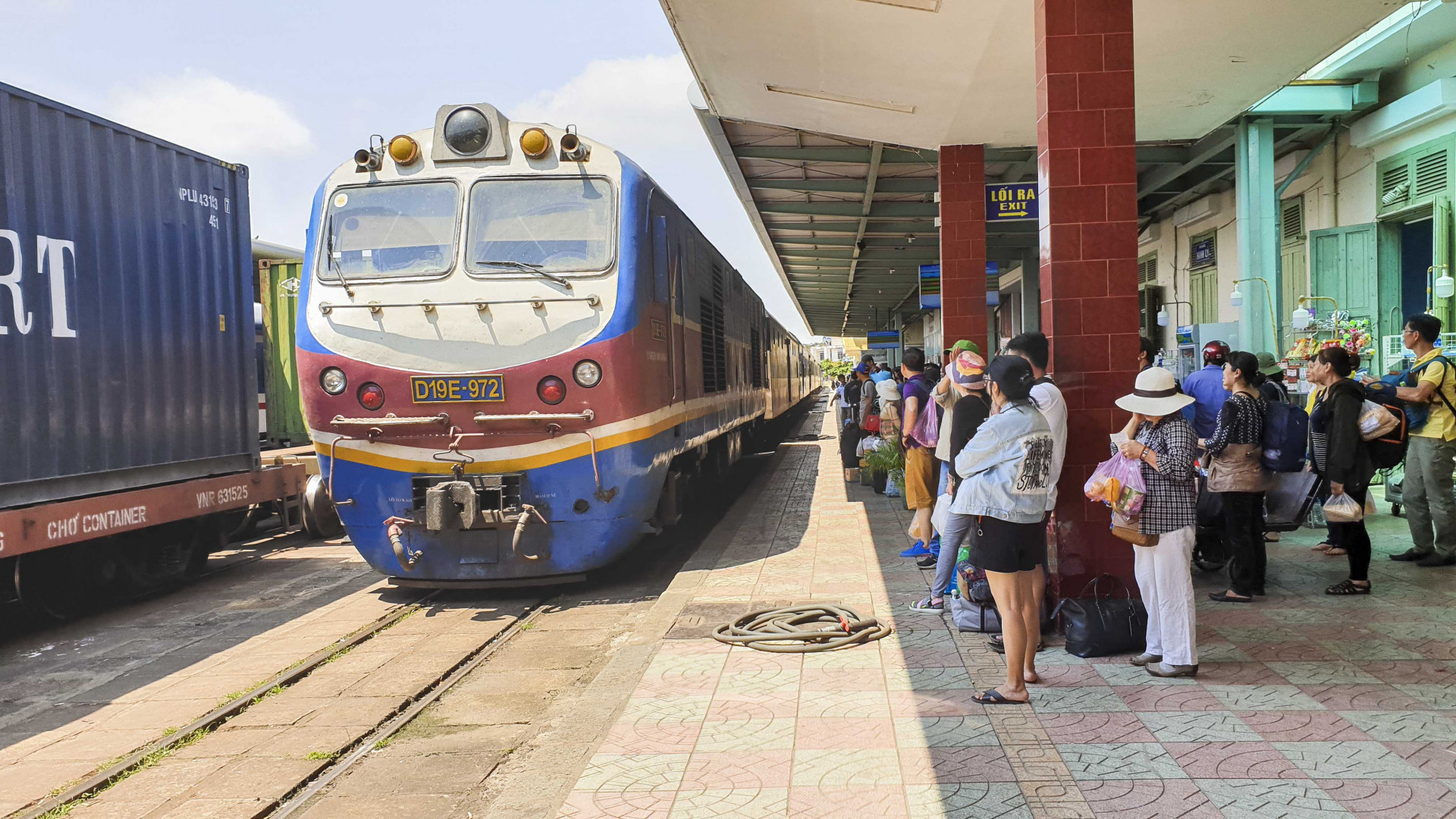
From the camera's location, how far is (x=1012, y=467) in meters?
4.43

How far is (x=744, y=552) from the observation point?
8.66 m

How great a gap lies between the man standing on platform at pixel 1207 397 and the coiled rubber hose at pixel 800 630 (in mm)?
2646

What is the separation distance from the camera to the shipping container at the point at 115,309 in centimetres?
643

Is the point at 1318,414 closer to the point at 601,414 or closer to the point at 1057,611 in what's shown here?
the point at 1057,611

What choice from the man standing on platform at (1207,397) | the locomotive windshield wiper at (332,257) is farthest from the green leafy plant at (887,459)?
the locomotive windshield wiper at (332,257)

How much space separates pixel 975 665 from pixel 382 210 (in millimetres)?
5172

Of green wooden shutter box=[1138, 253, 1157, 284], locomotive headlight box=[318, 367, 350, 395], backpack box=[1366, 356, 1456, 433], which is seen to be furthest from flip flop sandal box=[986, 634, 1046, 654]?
green wooden shutter box=[1138, 253, 1157, 284]

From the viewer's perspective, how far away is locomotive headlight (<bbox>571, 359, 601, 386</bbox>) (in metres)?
6.88

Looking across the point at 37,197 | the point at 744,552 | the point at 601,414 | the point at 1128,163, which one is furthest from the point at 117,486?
the point at 1128,163

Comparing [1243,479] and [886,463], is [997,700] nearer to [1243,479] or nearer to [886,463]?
[1243,479]

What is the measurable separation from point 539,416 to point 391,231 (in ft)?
6.04

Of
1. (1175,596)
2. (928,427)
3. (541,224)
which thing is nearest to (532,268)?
(541,224)

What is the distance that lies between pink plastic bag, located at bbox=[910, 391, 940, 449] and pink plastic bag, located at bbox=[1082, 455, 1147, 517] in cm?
233

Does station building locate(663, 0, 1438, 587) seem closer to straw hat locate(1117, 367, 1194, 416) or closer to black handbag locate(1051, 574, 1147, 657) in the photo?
black handbag locate(1051, 574, 1147, 657)
